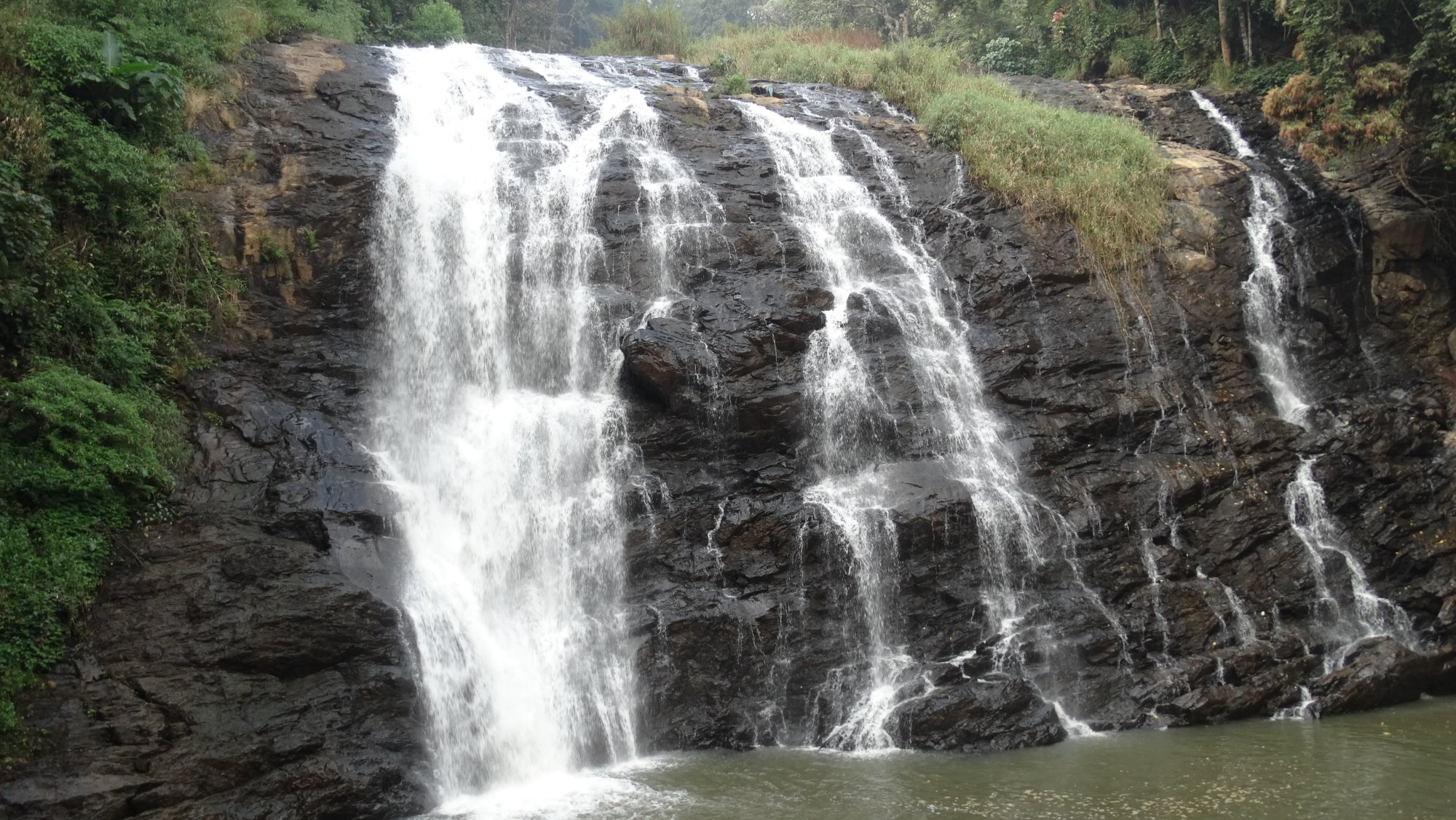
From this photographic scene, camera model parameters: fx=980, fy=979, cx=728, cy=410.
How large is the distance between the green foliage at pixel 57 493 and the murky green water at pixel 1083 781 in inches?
161

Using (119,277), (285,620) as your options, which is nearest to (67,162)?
(119,277)

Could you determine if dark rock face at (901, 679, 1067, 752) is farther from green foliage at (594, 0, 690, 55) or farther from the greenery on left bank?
green foliage at (594, 0, 690, 55)

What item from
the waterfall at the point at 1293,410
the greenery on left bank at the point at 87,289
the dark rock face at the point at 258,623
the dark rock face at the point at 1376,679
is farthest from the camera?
the waterfall at the point at 1293,410

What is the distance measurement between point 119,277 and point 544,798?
26.6ft

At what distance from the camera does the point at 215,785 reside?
880 centimetres

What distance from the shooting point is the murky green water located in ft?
28.5

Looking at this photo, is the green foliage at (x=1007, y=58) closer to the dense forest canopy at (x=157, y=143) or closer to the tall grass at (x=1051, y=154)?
the dense forest canopy at (x=157, y=143)

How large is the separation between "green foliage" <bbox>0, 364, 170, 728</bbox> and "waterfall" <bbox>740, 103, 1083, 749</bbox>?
309 inches

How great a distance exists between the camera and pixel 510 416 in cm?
1347

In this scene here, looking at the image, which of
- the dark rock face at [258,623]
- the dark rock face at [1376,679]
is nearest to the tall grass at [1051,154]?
the dark rock face at [1376,679]

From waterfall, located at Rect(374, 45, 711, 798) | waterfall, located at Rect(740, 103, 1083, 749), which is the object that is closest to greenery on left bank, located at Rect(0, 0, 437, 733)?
waterfall, located at Rect(374, 45, 711, 798)

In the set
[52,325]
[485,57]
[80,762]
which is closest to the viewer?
[80,762]

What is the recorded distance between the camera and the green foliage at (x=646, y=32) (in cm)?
2925

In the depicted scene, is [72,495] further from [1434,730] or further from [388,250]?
[1434,730]
